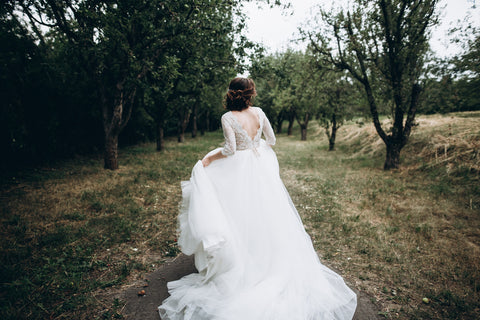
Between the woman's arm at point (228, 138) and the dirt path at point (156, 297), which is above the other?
the woman's arm at point (228, 138)

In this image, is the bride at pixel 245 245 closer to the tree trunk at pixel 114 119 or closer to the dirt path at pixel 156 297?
the dirt path at pixel 156 297

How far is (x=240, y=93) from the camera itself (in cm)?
328

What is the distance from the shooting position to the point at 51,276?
11.2 ft

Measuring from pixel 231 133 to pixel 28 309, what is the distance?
11.3ft

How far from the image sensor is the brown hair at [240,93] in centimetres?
327

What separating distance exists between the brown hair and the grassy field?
121 inches

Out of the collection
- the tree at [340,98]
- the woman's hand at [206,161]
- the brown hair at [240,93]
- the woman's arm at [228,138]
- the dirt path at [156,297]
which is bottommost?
the dirt path at [156,297]

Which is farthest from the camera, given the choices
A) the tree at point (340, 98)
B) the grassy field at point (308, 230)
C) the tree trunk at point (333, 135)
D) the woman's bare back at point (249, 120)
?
the tree trunk at point (333, 135)

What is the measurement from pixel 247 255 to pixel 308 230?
274 centimetres

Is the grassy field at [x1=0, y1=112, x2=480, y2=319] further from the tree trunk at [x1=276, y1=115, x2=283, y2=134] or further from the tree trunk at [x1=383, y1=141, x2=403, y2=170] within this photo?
the tree trunk at [x1=276, y1=115, x2=283, y2=134]

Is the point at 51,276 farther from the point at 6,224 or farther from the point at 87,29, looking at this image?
the point at 87,29

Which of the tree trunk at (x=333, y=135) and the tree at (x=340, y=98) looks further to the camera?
the tree trunk at (x=333, y=135)

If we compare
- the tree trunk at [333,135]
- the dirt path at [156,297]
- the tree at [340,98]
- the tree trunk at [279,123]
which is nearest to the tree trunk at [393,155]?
the tree at [340,98]

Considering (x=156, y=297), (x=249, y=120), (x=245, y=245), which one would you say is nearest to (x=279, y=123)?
(x=249, y=120)
